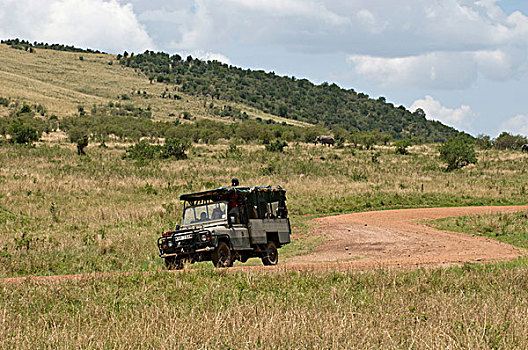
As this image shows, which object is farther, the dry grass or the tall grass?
the tall grass

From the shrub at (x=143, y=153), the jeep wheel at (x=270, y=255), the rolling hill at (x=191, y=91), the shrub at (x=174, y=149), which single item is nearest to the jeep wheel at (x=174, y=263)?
the jeep wheel at (x=270, y=255)

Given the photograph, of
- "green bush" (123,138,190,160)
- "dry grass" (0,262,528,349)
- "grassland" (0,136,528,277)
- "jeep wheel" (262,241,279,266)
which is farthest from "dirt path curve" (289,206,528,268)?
"green bush" (123,138,190,160)

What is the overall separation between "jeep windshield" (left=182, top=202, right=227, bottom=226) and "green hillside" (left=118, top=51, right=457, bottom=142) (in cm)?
12343

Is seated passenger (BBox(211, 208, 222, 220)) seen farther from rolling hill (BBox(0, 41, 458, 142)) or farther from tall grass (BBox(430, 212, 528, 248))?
rolling hill (BBox(0, 41, 458, 142))

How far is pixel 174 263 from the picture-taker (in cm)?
1376

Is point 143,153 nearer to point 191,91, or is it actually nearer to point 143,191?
point 143,191

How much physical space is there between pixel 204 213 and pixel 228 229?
1.02 metres

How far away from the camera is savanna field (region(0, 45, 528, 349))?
252 inches

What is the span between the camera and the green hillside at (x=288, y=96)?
467 feet

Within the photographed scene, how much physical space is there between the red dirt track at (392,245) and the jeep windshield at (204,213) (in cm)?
195

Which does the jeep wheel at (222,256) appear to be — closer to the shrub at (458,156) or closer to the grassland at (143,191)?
the grassland at (143,191)

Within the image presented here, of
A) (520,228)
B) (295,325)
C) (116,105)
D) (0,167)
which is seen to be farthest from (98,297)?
(116,105)

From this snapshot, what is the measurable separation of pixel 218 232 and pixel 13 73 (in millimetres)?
133732

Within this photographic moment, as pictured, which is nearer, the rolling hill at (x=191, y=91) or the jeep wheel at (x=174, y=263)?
the jeep wheel at (x=174, y=263)
